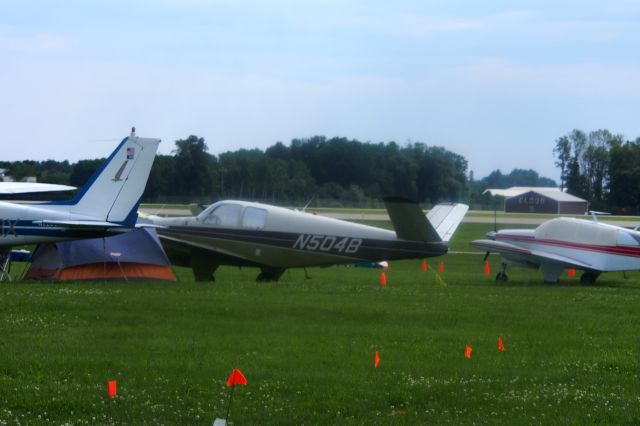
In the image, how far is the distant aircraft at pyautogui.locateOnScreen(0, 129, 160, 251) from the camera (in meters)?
17.3

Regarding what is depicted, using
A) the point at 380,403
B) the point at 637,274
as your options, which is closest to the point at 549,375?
the point at 380,403

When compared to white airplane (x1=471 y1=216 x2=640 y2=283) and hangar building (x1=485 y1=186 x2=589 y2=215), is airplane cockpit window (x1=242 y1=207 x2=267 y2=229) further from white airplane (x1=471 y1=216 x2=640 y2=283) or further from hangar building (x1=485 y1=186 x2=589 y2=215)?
hangar building (x1=485 y1=186 x2=589 y2=215)

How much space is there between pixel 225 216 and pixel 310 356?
9.80 meters

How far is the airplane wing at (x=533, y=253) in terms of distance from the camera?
72.0 ft

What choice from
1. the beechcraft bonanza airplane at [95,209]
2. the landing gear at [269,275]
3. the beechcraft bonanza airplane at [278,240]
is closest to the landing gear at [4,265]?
the beechcraft bonanza airplane at [95,209]

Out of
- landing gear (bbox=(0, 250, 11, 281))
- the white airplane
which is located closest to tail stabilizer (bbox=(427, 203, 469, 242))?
the white airplane

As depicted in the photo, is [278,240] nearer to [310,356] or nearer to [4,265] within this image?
[4,265]

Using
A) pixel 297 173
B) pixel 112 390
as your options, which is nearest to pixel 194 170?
pixel 297 173

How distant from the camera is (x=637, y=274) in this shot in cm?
2678

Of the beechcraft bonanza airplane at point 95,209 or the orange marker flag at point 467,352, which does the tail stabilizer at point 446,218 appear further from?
the orange marker flag at point 467,352

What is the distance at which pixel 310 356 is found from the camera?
9633mm

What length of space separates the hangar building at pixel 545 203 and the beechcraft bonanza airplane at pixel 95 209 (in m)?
51.3

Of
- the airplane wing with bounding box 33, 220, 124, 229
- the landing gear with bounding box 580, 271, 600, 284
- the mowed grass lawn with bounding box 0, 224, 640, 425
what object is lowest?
the landing gear with bounding box 580, 271, 600, 284

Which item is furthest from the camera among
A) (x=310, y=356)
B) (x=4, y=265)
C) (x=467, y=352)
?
(x=4, y=265)
